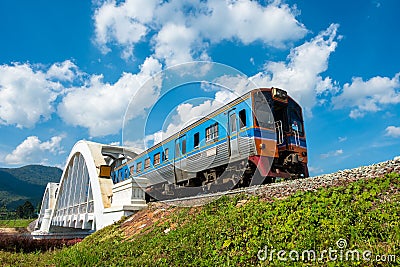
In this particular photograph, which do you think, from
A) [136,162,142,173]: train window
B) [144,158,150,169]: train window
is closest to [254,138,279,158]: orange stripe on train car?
[144,158,150,169]: train window

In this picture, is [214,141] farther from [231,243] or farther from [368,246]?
[368,246]

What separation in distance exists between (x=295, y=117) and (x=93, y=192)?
12.2 metres

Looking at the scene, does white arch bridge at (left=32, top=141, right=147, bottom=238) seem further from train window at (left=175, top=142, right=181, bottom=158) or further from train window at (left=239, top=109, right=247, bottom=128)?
train window at (left=239, top=109, right=247, bottom=128)

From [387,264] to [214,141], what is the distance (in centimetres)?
820

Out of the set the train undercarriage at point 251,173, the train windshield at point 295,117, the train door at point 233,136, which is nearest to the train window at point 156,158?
the train undercarriage at point 251,173

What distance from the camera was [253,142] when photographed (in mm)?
10180

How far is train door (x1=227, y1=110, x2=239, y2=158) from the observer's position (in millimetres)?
10547

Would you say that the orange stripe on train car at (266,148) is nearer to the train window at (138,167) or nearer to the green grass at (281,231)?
the green grass at (281,231)

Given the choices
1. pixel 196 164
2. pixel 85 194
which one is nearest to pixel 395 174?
pixel 196 164

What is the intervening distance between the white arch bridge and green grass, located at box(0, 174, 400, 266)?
183 inches

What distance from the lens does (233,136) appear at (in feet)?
35.4

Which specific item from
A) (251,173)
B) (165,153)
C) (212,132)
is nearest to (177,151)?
(165,153)

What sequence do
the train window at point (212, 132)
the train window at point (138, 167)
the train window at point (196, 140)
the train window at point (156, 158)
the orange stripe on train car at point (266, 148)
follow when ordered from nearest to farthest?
the orange stripe on train car at point (266, 148)
the train window at point (212, 132)
the train window at point (196, 140)
the train window at point (156, 158)
the train window at point (138, 167)

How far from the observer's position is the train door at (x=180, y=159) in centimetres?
1334
